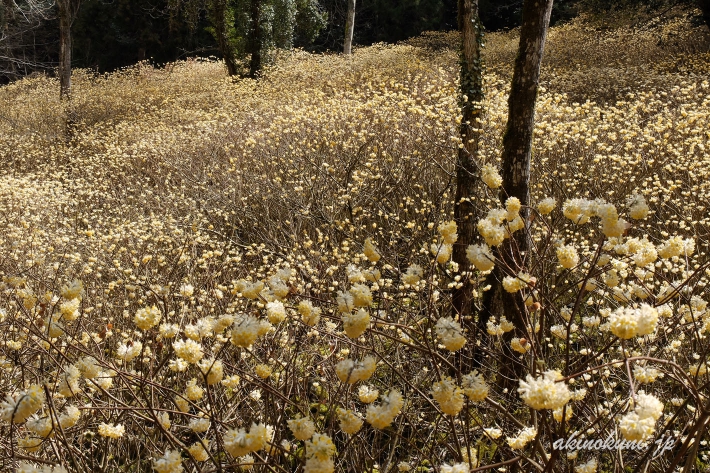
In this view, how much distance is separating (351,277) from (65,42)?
1209 centimetres

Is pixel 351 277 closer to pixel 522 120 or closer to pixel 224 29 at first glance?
pixel 522 120

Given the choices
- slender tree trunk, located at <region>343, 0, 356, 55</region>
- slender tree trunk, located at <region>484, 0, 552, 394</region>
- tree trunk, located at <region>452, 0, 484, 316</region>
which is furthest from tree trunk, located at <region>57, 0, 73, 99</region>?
slender tree trunk, located at <region>484, 0, 552, 394</region>

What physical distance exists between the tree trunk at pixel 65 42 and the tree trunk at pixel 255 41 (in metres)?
4.39

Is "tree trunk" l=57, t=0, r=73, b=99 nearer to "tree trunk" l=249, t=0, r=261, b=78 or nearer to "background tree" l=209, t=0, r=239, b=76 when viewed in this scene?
"background tree" l=209, t=0, r=239, b=76

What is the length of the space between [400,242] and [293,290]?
3.68 m

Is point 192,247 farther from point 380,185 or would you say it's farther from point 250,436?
point 250,436

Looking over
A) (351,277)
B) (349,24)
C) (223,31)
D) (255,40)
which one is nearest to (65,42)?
(223,31)

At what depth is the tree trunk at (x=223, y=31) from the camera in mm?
13953

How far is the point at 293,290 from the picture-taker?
66.4 inches

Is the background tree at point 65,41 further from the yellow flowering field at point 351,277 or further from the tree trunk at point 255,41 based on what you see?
the tree trunk at point 255,41

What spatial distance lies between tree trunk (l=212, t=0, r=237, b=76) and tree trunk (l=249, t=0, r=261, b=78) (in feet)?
1.93

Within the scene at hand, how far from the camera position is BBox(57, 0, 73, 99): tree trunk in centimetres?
1094

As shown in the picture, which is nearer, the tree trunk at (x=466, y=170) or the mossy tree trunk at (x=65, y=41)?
the tree trunk at (x=466, y=170)

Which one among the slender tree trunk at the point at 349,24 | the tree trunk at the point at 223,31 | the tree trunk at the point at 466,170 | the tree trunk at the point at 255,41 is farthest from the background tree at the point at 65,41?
the tree trunk at the point at 466,170
